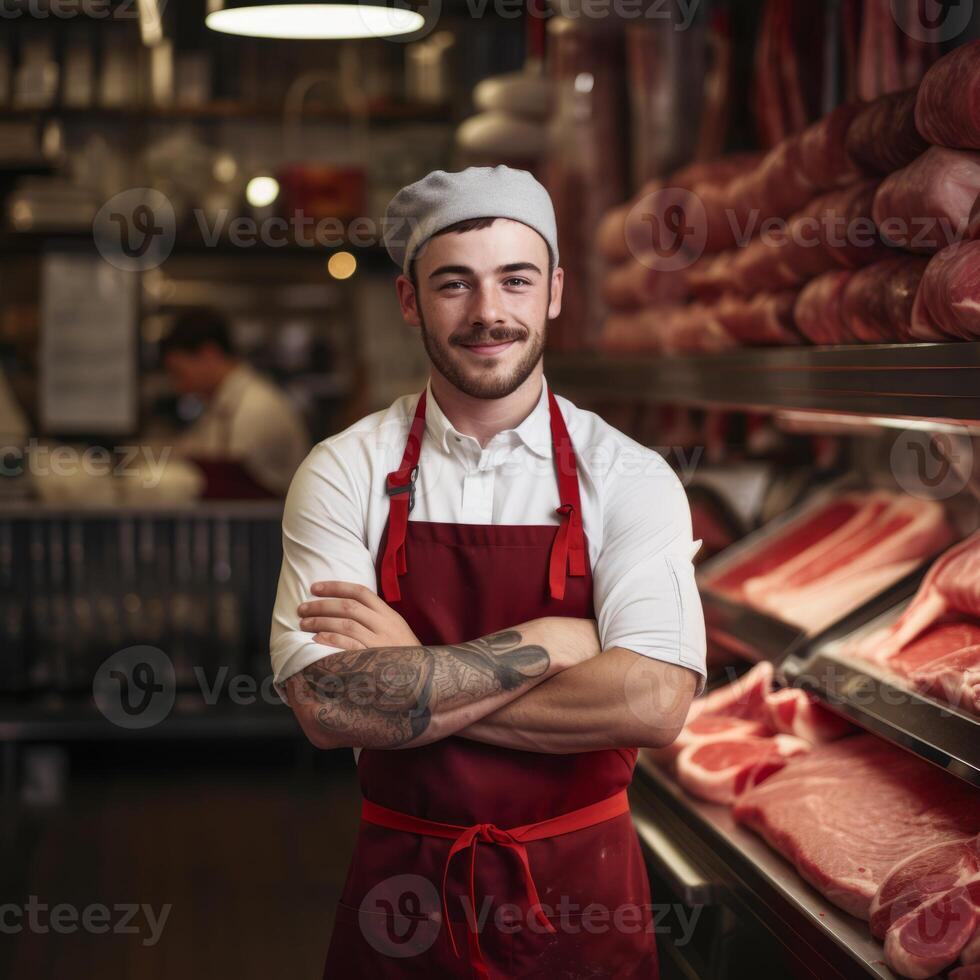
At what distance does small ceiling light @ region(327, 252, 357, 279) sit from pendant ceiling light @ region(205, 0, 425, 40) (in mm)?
3372

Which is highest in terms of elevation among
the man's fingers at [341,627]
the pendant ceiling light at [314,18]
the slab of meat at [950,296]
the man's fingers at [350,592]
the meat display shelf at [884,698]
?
the pendant ceiling light at [314,18]

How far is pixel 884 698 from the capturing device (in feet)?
7.21

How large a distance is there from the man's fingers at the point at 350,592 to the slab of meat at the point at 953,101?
105 cm

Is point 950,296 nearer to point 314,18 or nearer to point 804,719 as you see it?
point 804,719

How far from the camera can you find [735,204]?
3031 mm

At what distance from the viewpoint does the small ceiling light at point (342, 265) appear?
6484 millimetres

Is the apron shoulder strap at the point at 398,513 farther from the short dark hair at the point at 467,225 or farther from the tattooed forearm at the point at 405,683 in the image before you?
the short dark hair at the point at 467,225

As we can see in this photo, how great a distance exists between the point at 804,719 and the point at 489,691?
1.20 m

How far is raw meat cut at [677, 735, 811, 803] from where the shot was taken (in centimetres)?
268

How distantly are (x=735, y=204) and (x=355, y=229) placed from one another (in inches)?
137

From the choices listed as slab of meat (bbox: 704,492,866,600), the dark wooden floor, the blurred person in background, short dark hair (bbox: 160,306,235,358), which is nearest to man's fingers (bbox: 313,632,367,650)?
slab of meat (bbox: 704,492,866,600)

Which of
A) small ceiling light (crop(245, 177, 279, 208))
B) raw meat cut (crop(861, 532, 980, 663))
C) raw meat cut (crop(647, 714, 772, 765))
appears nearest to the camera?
raw meat cut (crop(861, 532, 980, 663))

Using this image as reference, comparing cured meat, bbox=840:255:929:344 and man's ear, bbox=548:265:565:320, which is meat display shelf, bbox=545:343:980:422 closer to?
cured meat, bbox=840:255:929:344

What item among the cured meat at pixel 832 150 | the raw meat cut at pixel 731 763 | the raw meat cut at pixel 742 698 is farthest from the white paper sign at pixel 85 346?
the cured meat at pixel 832 150
